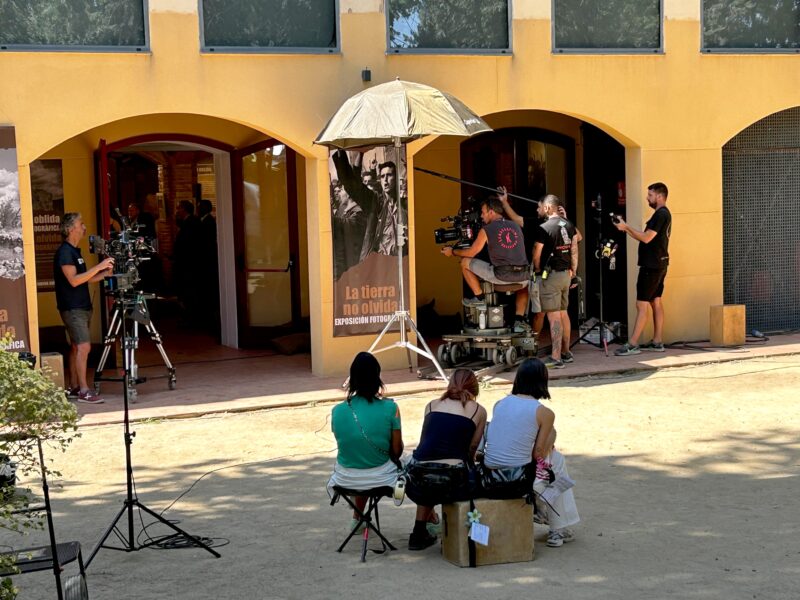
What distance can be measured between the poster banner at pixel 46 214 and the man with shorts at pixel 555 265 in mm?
5730

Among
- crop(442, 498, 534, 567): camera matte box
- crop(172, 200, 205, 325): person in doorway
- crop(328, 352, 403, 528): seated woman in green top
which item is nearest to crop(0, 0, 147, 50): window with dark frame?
crop(172, 200, 205, 325): person in doorway

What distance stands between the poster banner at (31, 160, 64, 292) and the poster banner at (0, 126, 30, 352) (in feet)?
9.68

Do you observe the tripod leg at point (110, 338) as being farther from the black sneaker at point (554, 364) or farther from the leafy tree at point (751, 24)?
the leafy tree at point (751, 24)

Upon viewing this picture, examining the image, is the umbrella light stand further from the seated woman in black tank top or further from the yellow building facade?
the seated woman in black tank top

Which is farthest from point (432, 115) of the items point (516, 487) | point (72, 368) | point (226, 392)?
point (516, 487)

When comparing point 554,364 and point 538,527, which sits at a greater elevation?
point 554,364

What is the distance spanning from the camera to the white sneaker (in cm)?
697

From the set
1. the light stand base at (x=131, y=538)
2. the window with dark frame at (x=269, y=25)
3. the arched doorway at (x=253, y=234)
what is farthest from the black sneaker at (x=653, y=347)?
the light stand base at (x=131, y=538)

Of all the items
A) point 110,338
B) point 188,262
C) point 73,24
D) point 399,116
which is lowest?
point 110,338

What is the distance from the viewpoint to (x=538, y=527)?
7.39 m

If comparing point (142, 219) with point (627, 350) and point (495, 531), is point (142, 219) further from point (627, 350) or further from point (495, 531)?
point (495, 531)

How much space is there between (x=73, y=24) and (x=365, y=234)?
11.6 feet

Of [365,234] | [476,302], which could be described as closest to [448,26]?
[365,234]

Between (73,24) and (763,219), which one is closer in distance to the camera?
(73,24)
